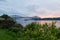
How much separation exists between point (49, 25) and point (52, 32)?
0.30m

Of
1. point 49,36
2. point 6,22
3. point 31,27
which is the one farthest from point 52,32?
point 6,22

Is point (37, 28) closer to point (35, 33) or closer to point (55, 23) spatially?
point (35, 33)

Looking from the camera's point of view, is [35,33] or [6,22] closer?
[35,33]

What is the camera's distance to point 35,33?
8.07m

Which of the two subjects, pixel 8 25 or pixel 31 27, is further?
pixel 8 25

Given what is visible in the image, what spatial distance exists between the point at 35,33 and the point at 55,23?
90 cm

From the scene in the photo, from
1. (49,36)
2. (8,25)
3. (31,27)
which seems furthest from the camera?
(8,25)

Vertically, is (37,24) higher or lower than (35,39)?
higher

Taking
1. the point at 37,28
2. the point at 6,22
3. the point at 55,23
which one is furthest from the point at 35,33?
the point at 6,22

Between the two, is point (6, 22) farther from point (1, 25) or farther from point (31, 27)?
point (31, 27)

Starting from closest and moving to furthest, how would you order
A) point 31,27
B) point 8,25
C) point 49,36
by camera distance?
point 49,36
point 31,27
point 8,25

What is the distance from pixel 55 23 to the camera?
8289 millimetres

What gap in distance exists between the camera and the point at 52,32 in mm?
8188

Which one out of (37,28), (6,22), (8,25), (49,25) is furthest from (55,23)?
(6,22)
